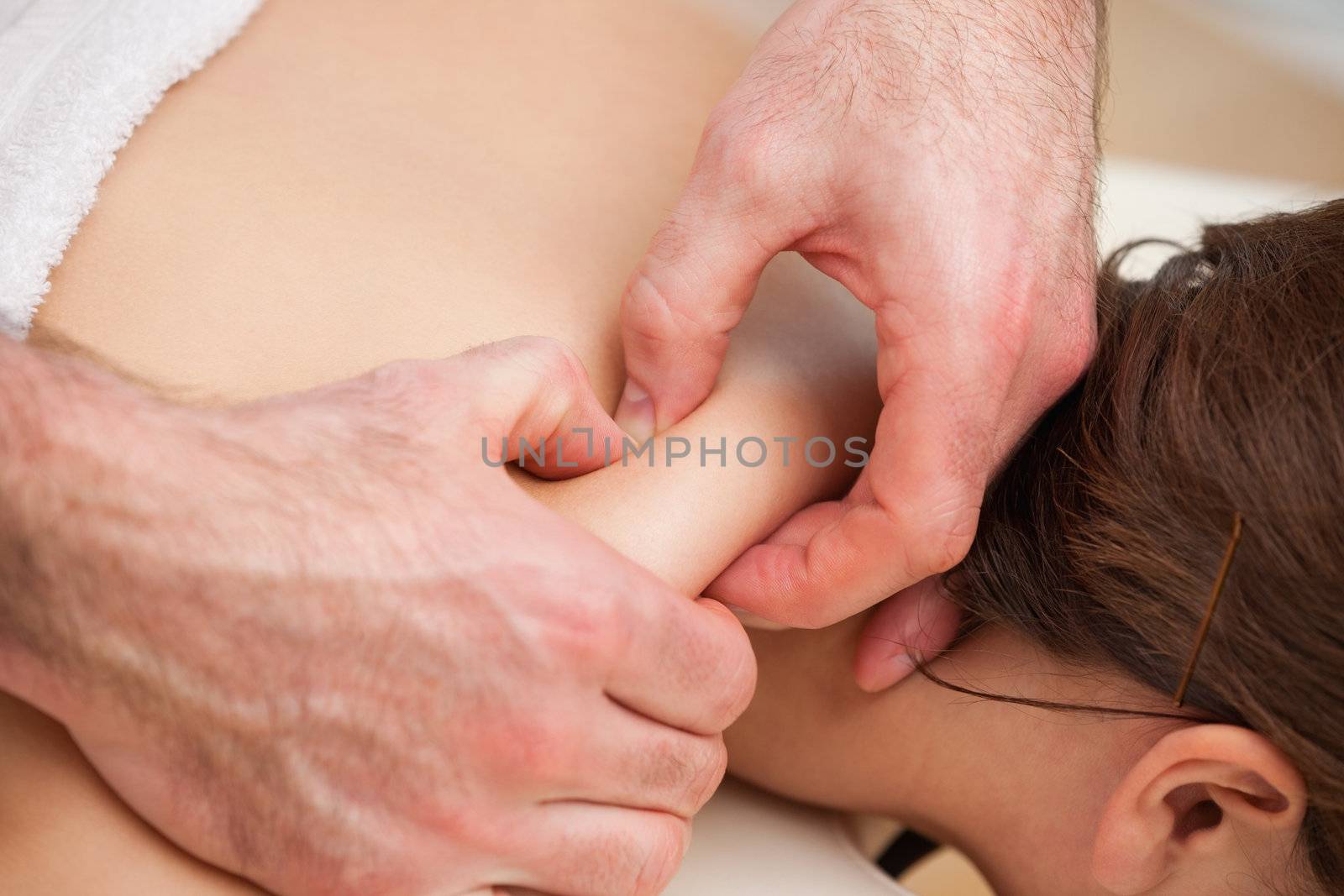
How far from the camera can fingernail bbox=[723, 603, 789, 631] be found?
86cm

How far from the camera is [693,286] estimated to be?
0.79 meters

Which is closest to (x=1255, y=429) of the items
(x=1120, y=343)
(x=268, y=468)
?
(x=1120, y=343)

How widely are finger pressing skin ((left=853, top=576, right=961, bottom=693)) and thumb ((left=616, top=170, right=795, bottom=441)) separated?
28 cm

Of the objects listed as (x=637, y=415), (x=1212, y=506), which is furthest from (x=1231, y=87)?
(x=637, y=415)

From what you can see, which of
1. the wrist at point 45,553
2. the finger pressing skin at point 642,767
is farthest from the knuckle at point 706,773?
the wrist at point 45,553

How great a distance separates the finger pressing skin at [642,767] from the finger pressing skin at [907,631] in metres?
0.23

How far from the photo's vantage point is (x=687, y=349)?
808 mm

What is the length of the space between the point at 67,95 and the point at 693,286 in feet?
1.70

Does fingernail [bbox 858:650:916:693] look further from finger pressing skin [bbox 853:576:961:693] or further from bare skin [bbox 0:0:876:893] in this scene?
bare skin [bbox 0:0:876:893]

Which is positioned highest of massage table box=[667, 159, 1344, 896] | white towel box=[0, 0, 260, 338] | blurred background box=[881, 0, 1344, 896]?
blurred background box=[881, 0, 1344, 896]

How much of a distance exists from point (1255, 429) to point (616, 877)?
1.79ft

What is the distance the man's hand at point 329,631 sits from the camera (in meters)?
0.60

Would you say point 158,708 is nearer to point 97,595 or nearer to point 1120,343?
point 97,595

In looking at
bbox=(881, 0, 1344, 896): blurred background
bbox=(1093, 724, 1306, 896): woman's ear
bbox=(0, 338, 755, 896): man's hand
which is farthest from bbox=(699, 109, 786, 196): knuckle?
bbox=(881, 0, 1344, 896): blurred background
